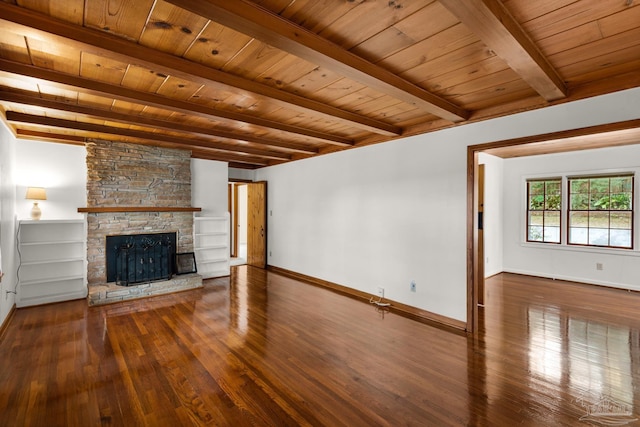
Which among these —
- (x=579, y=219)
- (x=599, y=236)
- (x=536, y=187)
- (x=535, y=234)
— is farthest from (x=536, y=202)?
(x=599, y=236)

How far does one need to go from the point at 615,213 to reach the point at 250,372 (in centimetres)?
674

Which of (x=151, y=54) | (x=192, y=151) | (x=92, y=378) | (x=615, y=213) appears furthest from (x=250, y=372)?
(x=615, y=213)

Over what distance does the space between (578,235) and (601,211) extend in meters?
0.57

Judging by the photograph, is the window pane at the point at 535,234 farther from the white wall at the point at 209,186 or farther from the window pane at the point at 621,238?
the white wall at the point at 209,186

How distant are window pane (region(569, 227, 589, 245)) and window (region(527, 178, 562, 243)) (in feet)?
0.69

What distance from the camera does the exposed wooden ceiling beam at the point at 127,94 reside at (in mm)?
2320

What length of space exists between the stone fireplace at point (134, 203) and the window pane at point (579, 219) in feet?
23.4

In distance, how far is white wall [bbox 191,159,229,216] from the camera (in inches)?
235

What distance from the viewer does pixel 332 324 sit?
12.1ft

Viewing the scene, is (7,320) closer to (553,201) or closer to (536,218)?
(536,218)

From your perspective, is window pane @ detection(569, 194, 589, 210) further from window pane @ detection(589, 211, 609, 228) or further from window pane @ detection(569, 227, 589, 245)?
window pane @ detection(569, 227, 589, 245)

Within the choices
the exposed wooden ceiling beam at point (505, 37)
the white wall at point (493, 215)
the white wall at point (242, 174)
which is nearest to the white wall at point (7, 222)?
the white wall at point (242, 174)

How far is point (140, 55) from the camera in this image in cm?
201

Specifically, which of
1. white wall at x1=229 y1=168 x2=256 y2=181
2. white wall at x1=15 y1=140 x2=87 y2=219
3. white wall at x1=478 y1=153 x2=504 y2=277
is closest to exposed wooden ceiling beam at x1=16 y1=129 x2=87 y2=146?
white wall at x1=15 y1=140 x2=87 y2=219
